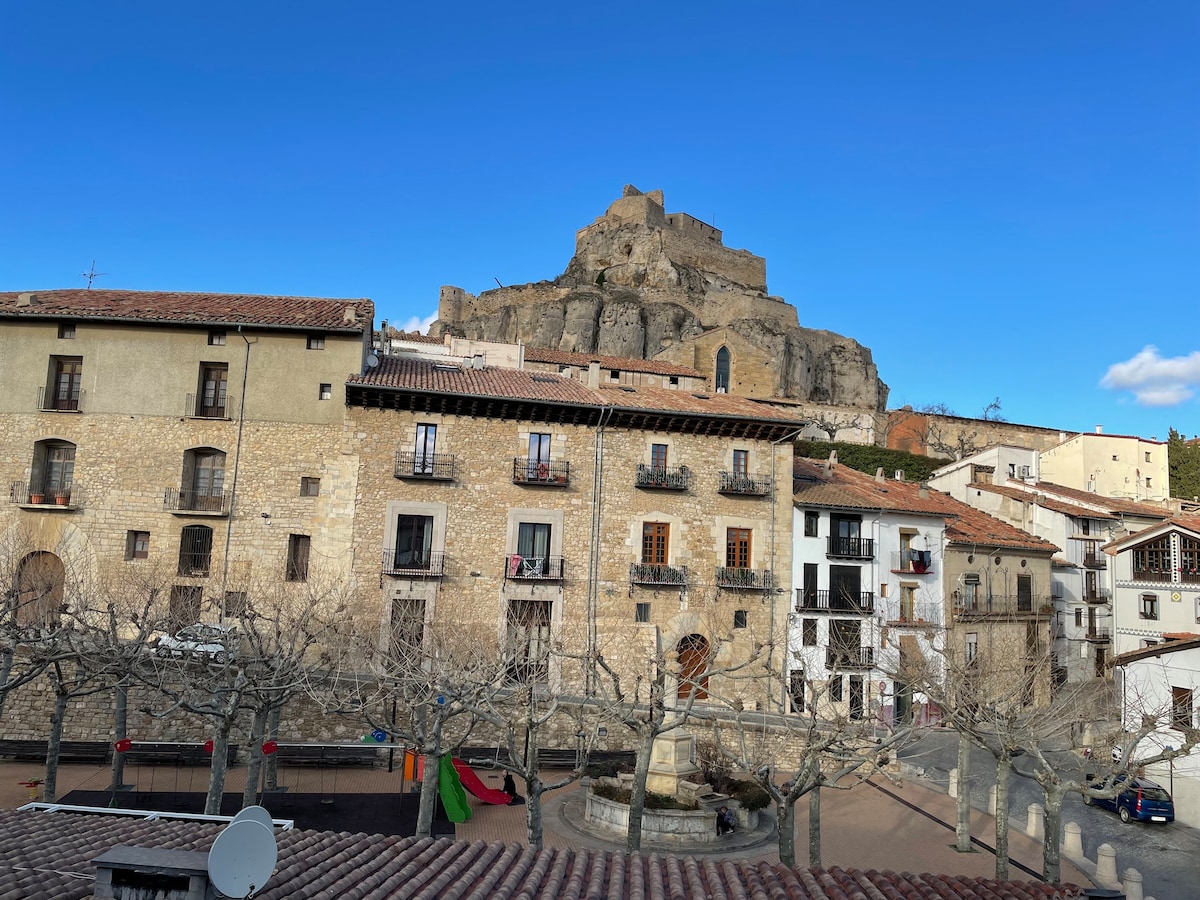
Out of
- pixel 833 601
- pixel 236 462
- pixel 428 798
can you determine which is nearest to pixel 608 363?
pixel 833 601

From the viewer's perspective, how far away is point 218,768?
15266 millimetres

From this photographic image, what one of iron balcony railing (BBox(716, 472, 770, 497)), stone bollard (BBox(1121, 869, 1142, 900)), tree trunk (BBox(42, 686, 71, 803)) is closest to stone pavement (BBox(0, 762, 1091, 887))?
stone bollard (BBox(1121, 869, 1142, 900))

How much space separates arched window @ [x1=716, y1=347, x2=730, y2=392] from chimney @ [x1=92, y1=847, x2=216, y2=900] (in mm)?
54303

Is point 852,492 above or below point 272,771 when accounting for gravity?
above

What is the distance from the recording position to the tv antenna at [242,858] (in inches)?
268

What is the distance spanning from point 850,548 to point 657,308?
51708 mm

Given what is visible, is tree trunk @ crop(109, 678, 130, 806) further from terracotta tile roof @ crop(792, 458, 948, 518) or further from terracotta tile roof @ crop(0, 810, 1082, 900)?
terracotta tile roof @ crop(792, 458, 948, 518)

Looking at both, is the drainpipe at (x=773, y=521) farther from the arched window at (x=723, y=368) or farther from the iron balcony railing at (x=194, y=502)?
Answer: the arched window at (x=723, y=368)

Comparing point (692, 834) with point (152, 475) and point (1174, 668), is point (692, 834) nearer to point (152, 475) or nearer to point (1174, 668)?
point (1174, 668)

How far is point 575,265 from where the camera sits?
313 ft

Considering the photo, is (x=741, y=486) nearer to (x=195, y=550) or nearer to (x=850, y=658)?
(x=850, y=658)

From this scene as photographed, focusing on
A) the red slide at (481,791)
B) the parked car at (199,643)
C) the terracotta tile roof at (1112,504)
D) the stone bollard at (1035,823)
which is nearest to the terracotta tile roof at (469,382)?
the parked car at (199,643)

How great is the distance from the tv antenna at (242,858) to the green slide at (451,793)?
1031cm

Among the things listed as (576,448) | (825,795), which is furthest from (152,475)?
(825,795)
